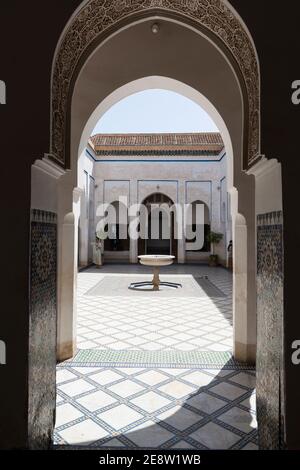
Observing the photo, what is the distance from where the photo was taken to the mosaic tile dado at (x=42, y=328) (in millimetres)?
1378

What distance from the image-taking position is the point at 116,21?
69.7 inches

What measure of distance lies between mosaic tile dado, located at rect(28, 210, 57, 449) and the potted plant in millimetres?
8794

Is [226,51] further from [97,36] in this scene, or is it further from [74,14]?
[74,14]

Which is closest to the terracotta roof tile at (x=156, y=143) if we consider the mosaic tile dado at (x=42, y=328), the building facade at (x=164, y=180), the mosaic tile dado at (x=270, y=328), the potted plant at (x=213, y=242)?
the building facade at (x=164, y=180)

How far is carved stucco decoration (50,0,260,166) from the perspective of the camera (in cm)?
149

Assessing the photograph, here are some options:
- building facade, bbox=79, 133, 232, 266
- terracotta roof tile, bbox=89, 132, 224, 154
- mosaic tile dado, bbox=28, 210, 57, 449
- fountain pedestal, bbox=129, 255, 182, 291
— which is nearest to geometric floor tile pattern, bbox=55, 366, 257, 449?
Result: mosaic tile dado, bbox=28, 210, 57, 449

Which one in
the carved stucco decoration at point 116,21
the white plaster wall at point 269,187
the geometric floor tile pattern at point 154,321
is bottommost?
the geometric floor tile pattern at point 154,321

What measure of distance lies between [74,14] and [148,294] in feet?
15.5

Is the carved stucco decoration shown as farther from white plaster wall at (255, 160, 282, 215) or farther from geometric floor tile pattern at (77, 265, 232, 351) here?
geometric floor tile pattern at (77, 265, 232, 351)

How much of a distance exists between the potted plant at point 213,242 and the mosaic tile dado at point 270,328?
865 centimetres

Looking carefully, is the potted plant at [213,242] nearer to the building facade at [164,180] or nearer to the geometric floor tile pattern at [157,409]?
the building facade at [164,180]

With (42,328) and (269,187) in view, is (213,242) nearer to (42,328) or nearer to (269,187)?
(269,187)

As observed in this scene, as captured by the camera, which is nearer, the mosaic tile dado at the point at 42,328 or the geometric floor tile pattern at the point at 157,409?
the mosaic tile dado at the point at 42,328
